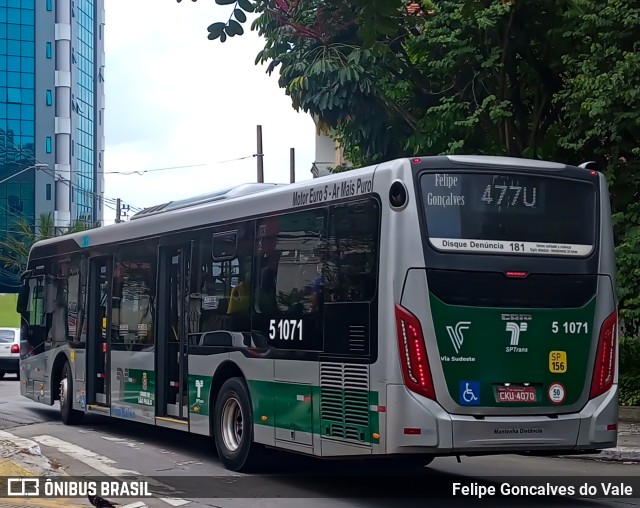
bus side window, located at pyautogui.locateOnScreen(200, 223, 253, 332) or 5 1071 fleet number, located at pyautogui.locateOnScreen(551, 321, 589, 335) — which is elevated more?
bus side window, located at pyautogui.locateOnScreen(200, 223, 253, 332)

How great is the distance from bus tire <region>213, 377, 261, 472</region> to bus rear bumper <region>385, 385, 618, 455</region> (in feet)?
9.82

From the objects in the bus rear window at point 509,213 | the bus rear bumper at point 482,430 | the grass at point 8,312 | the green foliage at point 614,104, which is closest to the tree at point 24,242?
the grass at point 8,312

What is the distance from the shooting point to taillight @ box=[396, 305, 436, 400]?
959cm

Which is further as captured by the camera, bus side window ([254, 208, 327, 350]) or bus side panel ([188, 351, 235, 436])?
bus side panel ([188, 351, 235, 436])

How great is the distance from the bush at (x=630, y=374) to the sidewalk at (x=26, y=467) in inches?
390

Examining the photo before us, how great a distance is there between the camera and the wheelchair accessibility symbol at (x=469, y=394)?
31.9ft

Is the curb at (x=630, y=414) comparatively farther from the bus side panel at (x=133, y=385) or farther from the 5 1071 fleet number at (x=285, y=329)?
the 5 1071 fleet number at (x=285, y=329)

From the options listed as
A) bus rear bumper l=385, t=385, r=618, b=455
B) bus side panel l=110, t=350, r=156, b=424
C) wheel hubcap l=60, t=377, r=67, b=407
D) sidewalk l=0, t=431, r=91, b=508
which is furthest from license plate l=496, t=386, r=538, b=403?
wheel hubcap l=60, t=377, r=67, b=407

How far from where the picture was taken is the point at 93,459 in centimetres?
1356

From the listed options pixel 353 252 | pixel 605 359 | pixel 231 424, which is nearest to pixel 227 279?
pixel 231 424

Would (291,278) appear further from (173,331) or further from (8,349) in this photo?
(8,349)

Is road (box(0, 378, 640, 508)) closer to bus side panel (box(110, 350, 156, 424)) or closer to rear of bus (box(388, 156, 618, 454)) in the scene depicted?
bus side panel (box(110, 350, 156, 424))

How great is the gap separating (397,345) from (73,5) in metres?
84.4

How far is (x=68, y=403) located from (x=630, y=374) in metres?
9.15
